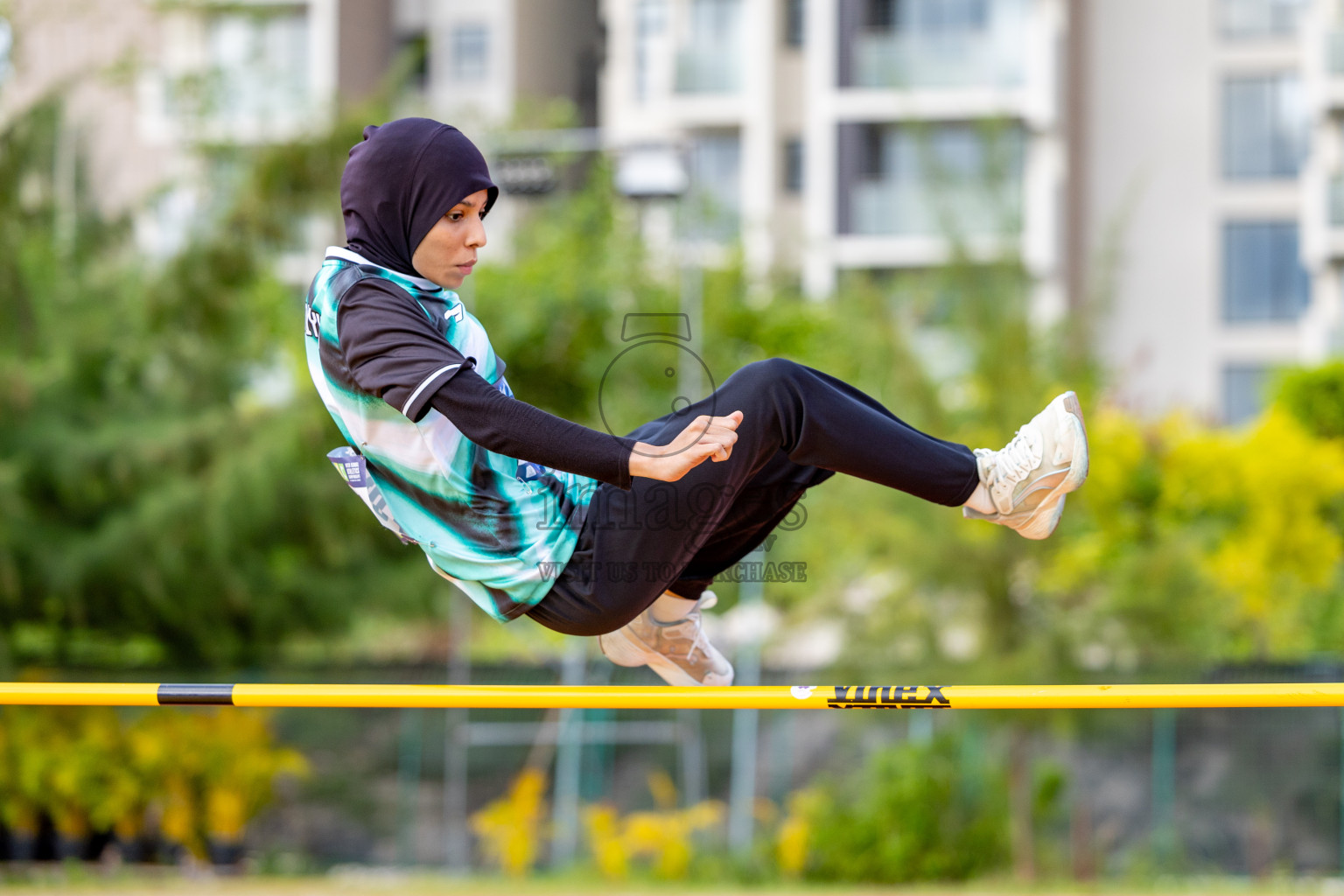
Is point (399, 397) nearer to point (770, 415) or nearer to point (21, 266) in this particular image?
point (770, 415)

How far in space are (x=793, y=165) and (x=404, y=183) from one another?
19018 mm

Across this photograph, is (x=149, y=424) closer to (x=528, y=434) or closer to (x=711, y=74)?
(x=528, y=434)

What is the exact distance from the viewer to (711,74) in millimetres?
20641

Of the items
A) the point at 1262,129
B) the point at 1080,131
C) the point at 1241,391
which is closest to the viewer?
the point at 1241,391

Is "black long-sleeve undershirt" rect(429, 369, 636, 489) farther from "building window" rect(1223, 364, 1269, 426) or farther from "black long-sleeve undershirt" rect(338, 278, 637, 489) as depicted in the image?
"building window" rect(1223, 364, 1269, 426)

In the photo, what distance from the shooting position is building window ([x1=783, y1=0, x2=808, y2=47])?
20906 mm

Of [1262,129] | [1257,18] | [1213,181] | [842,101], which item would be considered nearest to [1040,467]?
[842,101]

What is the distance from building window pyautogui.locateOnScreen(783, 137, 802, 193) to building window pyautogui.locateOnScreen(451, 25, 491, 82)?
4.97 metres

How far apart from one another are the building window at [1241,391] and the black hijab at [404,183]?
19376 millimetres

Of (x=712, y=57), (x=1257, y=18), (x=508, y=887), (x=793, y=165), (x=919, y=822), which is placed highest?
(x=1257, y=18)

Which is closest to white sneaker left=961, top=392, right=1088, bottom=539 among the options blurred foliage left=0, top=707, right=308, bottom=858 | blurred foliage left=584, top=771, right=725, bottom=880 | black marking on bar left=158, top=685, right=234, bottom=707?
black marking on bar left=158, top=685, right=234, bottom=707

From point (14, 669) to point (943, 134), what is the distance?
14123 millimetres

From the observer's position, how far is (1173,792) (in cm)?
1017

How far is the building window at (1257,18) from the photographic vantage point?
21141 mm
